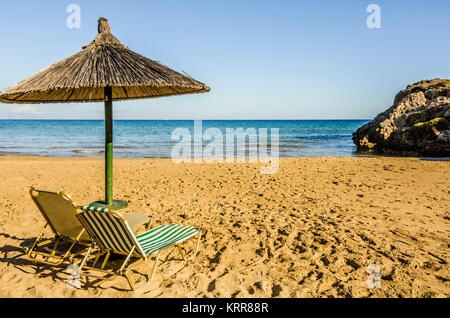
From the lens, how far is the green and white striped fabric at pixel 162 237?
3406 millimetres

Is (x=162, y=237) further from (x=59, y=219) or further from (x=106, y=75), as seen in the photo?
(x=106, y=75)

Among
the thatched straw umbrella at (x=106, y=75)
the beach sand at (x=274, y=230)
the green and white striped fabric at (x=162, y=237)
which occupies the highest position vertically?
the thatched straw umbrella at (x=106, y=75)

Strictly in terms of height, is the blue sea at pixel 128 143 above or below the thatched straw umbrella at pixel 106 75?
below

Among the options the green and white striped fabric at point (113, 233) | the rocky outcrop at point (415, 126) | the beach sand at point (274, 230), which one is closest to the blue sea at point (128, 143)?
the rocky outcrop at point (415, 126)

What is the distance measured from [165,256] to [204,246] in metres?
0.55

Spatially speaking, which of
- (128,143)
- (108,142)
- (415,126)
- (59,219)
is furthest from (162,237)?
(128,143)

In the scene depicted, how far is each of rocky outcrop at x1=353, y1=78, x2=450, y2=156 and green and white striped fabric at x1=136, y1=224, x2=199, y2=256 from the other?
49.9ft

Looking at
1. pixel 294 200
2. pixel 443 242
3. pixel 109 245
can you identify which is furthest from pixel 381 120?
pixel 109 245

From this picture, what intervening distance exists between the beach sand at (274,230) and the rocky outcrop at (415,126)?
6769 mm

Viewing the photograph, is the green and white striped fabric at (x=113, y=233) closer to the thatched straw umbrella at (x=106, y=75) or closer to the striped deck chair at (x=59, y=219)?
the striped deck chair at (x=59, y=219)

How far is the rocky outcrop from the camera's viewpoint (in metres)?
15.7

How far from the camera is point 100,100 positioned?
517 cm

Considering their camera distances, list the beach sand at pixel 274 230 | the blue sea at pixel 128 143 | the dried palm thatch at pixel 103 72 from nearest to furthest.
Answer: the beach sand at pixel 274 230
the dried palm thatch at pixel 103 72
the blue sea at pixel 128 143

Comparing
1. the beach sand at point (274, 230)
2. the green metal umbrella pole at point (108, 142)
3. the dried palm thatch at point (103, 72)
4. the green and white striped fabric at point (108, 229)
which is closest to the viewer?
the green and white striped fabric at point (108, 229)
